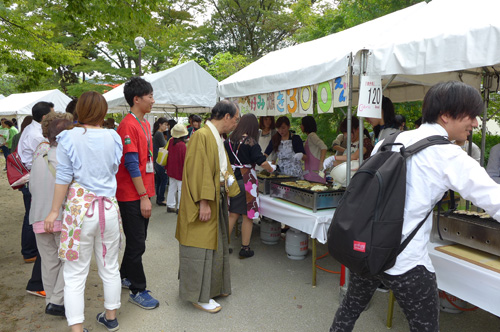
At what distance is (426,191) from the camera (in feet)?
5.14

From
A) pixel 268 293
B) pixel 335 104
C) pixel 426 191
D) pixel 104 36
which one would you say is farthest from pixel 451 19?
pixel 104 36

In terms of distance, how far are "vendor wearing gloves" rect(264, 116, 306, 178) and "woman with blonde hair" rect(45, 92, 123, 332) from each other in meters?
3.24

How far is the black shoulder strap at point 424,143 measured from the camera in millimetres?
1544

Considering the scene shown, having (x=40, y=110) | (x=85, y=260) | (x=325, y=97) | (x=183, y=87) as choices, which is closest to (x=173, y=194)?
(x=183, y=87)

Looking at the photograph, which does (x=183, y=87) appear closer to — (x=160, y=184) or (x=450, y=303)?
(x=160, y=184)

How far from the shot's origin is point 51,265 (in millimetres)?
2887

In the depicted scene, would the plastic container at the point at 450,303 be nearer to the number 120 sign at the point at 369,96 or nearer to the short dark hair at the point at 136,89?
the number 120 sign at the point at 369,96

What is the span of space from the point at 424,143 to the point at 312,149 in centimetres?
430

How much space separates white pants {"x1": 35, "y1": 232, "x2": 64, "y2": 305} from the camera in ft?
9.37

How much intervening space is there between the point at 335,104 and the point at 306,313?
2016 mm

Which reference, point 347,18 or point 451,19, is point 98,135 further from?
point 347,18

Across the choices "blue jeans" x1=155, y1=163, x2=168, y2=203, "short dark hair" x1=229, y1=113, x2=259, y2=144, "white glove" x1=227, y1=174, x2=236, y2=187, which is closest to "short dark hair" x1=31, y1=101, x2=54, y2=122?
"short dark hair" x1=229, y1=113, x2=259, y2=144

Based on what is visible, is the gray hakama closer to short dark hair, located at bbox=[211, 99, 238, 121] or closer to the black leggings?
short dark hair, located at bbox=[211, 99, 238, 121]

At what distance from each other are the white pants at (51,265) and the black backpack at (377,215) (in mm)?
2423
